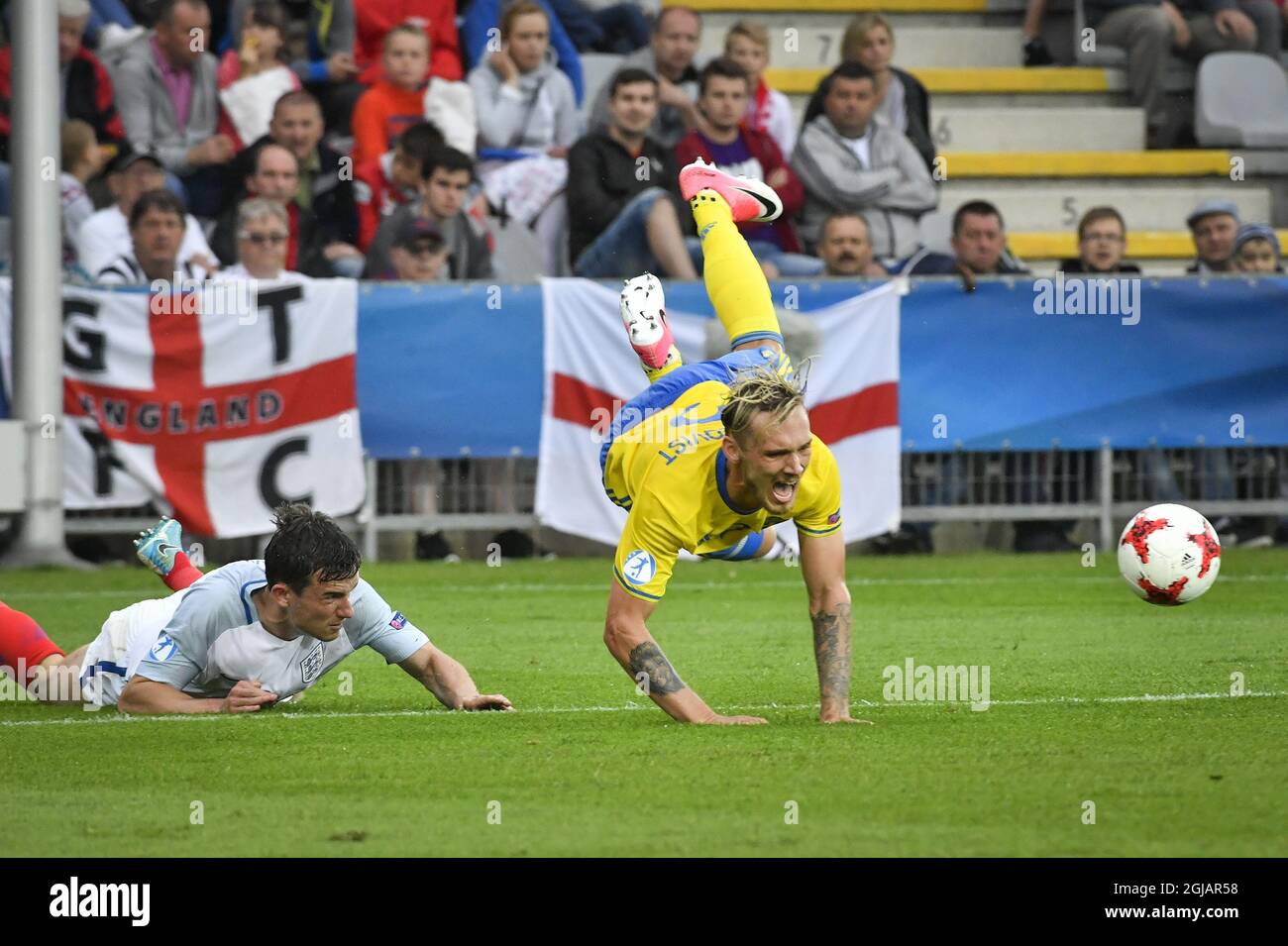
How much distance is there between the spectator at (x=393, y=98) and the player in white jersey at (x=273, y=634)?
8.20m

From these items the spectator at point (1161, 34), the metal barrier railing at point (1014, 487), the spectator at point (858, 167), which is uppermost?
the spectator at point (1161, 34)

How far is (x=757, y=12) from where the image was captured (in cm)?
2000

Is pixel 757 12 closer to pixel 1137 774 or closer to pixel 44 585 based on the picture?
pixel 44 585

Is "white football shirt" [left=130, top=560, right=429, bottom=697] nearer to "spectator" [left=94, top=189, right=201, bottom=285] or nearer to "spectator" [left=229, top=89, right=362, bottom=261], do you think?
"spectator" [left=94, top=189, right=201, bottom=285]

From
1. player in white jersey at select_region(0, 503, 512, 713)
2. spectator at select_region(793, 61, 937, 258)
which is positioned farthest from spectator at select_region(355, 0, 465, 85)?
player in white jersey at select_region(0, 503, 512, 713)

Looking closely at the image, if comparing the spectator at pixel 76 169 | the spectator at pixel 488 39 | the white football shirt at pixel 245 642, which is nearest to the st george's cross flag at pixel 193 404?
the spectator at pixel 76 169

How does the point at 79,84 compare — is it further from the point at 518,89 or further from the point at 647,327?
the point at 647,327

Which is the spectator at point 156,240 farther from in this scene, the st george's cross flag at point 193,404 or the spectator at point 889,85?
the spectator at point 889,85

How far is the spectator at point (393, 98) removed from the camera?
51.7 feet

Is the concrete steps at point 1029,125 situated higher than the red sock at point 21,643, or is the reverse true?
the concrete steps at point 1029,125

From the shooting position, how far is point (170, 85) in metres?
15.8

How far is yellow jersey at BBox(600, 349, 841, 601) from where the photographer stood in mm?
7117
